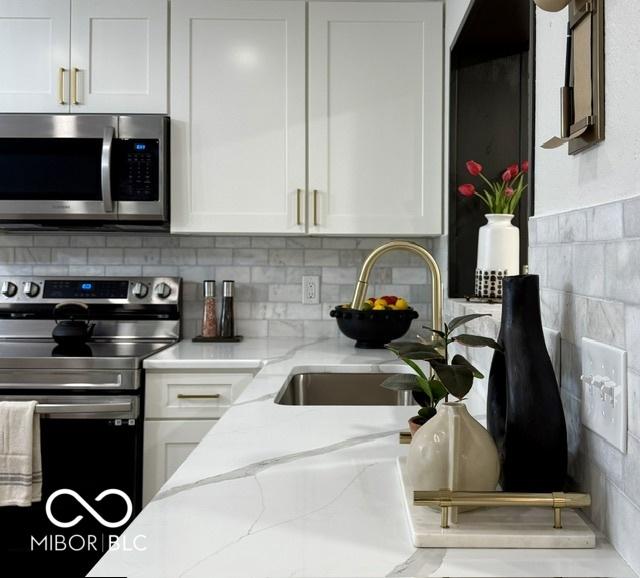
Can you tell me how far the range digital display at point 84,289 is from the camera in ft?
9.26

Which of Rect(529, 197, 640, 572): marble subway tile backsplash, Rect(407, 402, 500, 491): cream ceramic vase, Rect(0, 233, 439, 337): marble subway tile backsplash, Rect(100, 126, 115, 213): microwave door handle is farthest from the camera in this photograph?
Rect(0, 233, 439, 337): marble subway tile backsplash

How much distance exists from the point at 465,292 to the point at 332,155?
738mm

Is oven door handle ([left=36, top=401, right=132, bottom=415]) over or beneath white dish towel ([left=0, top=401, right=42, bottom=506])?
over

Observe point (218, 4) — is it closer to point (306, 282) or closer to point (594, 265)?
point (306, 282)

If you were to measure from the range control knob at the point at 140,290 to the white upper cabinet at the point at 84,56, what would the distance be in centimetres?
72

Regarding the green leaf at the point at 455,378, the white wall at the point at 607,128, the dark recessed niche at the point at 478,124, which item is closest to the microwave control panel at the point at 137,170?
the dark recessed niche at the point at 478,124

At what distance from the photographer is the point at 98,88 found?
101 inches

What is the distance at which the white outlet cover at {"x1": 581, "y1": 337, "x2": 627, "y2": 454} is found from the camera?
73cm

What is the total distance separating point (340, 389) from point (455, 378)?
4.58 ft

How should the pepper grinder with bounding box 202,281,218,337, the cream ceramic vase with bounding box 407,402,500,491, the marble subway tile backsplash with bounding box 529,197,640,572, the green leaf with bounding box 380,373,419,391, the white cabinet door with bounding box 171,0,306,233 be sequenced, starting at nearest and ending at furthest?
the marble subway tile backsplash with bounding box 529,197,640,572, the cream ceramic vase with bounding box 407,402,500,491, the green leaf with bounding box 380,373,419,391, the white cabinet door with bounding box 171,0,306,233, the pepper grinder with bounding box 202,281,218,337

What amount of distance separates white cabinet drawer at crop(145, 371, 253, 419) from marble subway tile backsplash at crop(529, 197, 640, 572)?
57.8 inches

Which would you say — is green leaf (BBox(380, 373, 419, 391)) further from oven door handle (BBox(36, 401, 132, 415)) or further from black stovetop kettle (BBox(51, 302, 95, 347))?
black stovetop kettle (BBox(51, 302, 95, 347))

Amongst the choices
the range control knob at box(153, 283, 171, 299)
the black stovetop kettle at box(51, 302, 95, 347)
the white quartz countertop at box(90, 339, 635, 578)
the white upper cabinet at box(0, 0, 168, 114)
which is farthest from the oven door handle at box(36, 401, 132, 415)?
the white upper cabinet at box(0, 0, 168, 114)

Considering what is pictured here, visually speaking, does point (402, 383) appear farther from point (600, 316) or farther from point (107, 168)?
point (107, 168)
